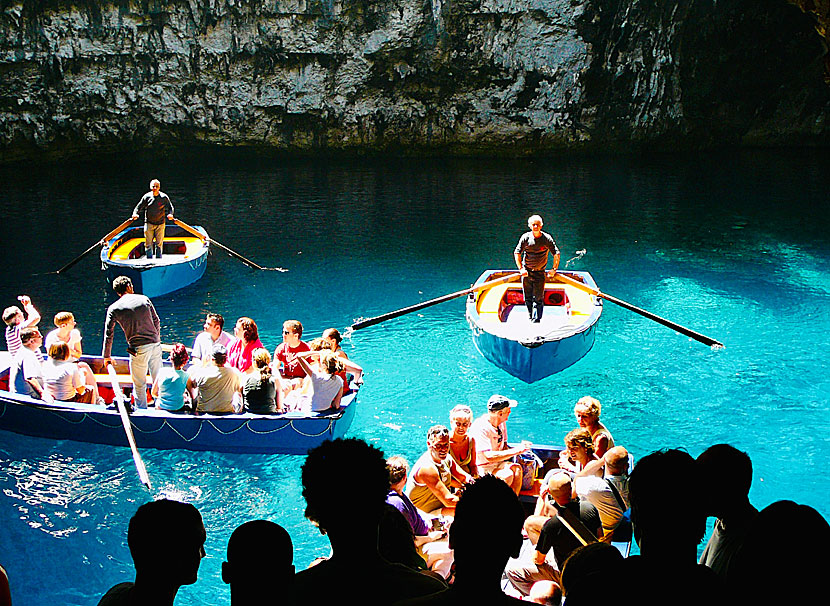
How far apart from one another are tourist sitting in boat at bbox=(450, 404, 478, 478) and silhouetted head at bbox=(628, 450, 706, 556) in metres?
3.82

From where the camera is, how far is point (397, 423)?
369 inches

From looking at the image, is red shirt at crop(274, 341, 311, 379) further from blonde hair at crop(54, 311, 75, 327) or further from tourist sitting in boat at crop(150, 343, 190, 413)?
blonde hair at crop(54, 311, 75, 327)

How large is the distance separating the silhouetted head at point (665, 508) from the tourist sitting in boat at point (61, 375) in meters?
7.26

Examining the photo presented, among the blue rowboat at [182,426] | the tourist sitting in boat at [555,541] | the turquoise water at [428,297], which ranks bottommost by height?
the turquoise water at [428,297]

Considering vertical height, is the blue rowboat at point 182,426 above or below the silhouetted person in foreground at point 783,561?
below

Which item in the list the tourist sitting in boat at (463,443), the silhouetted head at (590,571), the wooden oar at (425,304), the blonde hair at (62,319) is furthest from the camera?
the wooden oar at (425,304)

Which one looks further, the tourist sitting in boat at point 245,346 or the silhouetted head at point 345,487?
the tourist sitting in boat at point 245,346

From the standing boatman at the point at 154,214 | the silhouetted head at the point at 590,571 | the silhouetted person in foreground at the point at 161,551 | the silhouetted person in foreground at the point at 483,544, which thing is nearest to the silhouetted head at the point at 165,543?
the silhouetted person in foreground at the point at 161,551

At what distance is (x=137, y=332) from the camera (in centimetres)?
848

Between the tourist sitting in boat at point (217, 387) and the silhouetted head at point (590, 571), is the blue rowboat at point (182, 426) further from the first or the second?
the silhouetted head at point (590, 571)

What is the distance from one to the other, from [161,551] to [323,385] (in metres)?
5.54

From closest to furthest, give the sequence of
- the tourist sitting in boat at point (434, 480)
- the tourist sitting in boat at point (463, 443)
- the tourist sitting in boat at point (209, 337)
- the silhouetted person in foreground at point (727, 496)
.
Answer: the silhouetted person in foreground at point (727, 496), the tourist sitting in boat at point (434, 480), the tourist sitting in boat at point (463, 443), the tourist sitting in boat at point (209, 337)

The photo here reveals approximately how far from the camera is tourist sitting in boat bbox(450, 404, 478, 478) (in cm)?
665

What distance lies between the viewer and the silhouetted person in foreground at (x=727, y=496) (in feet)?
11.2
